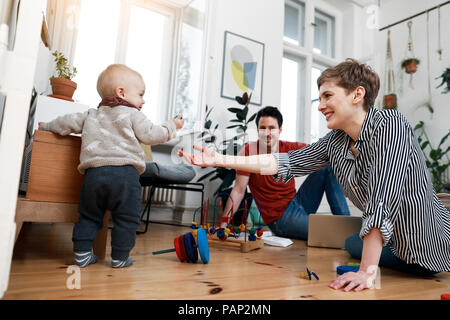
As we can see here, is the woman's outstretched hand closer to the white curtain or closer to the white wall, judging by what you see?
the white curtain

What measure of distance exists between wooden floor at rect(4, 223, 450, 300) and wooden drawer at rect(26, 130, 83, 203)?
217 mm

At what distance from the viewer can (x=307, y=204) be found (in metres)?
2.12

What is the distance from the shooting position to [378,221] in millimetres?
883

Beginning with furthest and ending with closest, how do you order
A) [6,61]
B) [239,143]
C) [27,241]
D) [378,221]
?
[239,143]
[27,241]
[378,221]
[6,61]

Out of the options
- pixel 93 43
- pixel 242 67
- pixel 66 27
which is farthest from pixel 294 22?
pixel 66 27

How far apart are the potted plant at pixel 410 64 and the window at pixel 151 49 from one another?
109 inches

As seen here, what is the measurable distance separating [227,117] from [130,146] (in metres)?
2.23

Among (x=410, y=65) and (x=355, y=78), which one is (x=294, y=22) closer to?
(x=410, y=65)

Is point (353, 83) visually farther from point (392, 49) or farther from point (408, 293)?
point (392, 49)

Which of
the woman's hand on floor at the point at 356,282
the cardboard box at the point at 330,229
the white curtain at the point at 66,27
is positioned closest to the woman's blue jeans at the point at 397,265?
the woman's hand on floor at the point at 356,282

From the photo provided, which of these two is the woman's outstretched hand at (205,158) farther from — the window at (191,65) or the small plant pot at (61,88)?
the window at (191,65)

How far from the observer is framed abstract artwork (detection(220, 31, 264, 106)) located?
3.36m

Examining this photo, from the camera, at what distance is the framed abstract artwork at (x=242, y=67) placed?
11.0 feet
